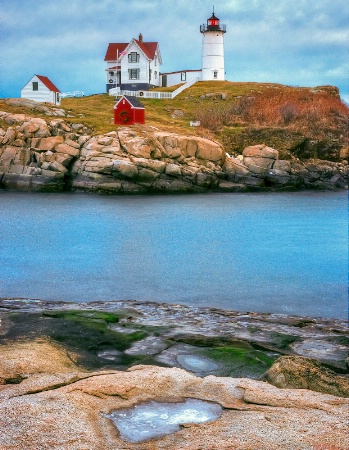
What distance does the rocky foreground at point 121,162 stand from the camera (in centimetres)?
4934

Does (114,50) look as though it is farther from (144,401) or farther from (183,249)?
(144,401)

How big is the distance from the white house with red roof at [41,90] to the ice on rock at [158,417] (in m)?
69.5

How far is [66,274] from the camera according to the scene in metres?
22.4

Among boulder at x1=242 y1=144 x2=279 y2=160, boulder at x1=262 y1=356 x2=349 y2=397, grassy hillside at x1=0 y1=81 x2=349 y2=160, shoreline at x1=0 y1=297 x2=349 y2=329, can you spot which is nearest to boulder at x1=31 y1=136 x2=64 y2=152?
grassy hillside at x1=0 y1=81 x2=349 y2=160

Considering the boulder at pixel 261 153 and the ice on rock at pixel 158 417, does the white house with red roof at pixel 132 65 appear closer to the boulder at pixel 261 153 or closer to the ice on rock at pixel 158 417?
the boulder at pixel 261 153

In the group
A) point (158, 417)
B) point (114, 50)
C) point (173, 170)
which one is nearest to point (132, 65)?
point (114, 50)

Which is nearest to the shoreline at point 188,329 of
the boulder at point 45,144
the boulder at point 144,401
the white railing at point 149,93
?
the boulder at point 144,401

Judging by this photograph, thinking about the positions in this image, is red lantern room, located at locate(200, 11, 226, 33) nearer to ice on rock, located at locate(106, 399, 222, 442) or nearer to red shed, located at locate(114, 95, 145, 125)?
red shed, located at locate(114, 95, 145, 125)

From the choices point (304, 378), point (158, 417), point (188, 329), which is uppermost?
point (158, 417)

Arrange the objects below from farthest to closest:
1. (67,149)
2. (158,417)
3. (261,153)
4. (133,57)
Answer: (133,57) < (261,153) < (67,149) < (158,417)

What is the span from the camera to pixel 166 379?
24.3 feet

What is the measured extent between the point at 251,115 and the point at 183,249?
137 ft

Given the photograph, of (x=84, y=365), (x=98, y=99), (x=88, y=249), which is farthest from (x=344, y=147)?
(x=84, y=365)

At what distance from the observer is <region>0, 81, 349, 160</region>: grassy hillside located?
200ft
